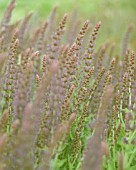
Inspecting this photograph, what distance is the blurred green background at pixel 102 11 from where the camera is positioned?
255 inches

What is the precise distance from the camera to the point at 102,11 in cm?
717

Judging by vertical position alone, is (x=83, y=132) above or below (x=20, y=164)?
below

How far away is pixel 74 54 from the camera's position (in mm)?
2227

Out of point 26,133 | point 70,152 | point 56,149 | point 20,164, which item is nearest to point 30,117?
point 26,133

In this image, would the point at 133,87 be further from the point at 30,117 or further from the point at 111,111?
the point at 30,117

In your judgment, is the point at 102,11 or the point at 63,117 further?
the point at 102,11

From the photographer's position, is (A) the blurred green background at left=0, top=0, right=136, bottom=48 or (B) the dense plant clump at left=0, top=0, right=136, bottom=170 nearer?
(B) the dense plant clump at left=0, top=0, right=136, bottom=170

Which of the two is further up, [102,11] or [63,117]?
[102,11]

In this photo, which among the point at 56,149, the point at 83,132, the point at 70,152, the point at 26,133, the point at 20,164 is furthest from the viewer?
the point at 83,132

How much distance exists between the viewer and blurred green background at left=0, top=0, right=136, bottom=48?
6473 millimetres

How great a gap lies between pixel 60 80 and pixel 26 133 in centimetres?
51

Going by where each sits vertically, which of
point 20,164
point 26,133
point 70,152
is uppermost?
point 26,133

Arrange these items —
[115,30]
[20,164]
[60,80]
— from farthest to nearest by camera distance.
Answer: [115,30] < [60,80] < [20,164]

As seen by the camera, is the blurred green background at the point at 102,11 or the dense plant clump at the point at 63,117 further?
the blurred green background at the point at 102,11
